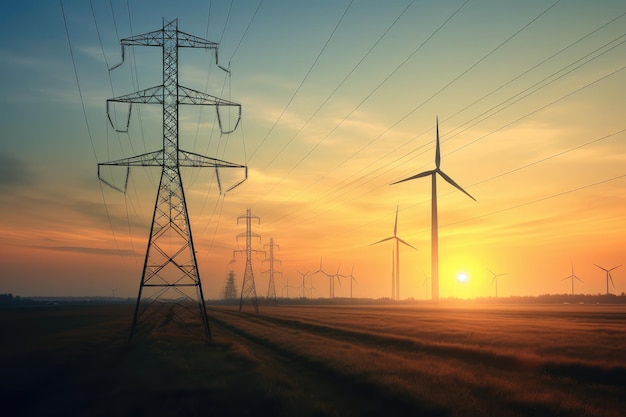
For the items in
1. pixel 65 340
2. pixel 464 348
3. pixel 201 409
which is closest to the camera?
pixel 201 409

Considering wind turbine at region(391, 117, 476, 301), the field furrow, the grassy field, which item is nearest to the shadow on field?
the grassy field

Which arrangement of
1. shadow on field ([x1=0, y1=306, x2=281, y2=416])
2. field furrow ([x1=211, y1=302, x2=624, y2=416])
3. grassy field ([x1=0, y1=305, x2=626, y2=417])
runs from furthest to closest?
shadow on field ([x1=0, y1=306, x2=281, y2=416])
grassy field ([x1=0, y1=305, x2=626, y2=417])
field furrow ([x1=211, y1=302, x2=624, y2=416])

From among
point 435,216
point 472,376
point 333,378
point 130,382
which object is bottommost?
point 130,382

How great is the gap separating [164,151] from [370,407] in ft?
101

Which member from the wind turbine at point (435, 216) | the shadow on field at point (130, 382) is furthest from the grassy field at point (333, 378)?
the wind turbine at point (435, 216)

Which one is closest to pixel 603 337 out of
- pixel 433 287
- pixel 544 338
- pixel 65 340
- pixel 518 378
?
pixel 544 338

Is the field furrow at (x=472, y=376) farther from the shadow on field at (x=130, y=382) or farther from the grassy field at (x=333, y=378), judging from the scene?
the shadow on field at (x=130, y=382)

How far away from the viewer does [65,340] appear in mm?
48531

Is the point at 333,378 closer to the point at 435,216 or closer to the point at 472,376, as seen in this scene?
the point at 472,376

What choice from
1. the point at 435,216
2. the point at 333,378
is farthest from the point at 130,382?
the point at 435,216

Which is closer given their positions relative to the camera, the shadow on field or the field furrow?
the field furrow

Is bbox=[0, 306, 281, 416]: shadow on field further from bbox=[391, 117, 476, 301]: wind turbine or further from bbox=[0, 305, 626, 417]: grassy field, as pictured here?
bbox=[391, 117, 476, 301]: wind turbine

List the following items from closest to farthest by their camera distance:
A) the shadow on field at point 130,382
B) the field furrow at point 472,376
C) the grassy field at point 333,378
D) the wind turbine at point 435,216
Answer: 1. the field furrow at point 472,376
2. the grassy field at point 333,378
3. the shadow on field at point 130,382
4. the wind turbine at point 435,216

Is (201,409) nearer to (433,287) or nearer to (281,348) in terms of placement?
(281,348)
